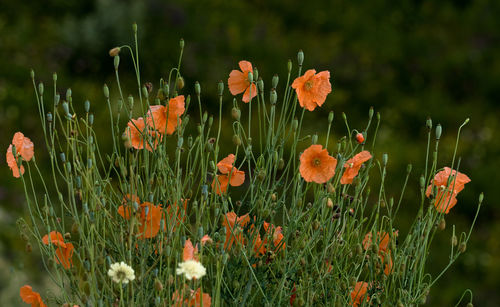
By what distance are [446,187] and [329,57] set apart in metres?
4.29

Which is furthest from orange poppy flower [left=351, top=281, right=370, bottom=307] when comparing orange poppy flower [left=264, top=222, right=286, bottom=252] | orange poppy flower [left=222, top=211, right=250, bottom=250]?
orange poppy flower [left=222, top=211, right=250, bottom=250]

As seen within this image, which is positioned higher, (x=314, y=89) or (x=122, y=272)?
(x=314, y=89)

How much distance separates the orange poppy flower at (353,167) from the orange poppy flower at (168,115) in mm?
396

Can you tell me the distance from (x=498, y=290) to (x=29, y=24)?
463 cm

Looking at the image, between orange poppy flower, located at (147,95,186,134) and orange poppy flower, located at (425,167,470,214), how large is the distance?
596mm

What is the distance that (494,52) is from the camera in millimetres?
5664

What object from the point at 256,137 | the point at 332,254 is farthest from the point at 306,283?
the point at 256,137

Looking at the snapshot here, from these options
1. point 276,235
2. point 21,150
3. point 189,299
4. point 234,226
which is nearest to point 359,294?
point 276,235

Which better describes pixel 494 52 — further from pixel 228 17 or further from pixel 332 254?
pixel 332 254

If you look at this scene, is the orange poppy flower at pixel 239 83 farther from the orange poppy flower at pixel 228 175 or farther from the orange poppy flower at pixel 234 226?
the orange poppy flower at pixel 234 226

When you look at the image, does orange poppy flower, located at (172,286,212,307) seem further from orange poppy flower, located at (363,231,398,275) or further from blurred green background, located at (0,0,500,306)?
blurred green background, located at (0,0,500,306)

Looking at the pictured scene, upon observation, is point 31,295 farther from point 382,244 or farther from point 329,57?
point 329,57

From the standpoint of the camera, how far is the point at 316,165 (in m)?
1.37

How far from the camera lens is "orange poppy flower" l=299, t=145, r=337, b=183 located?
4.44 feet
